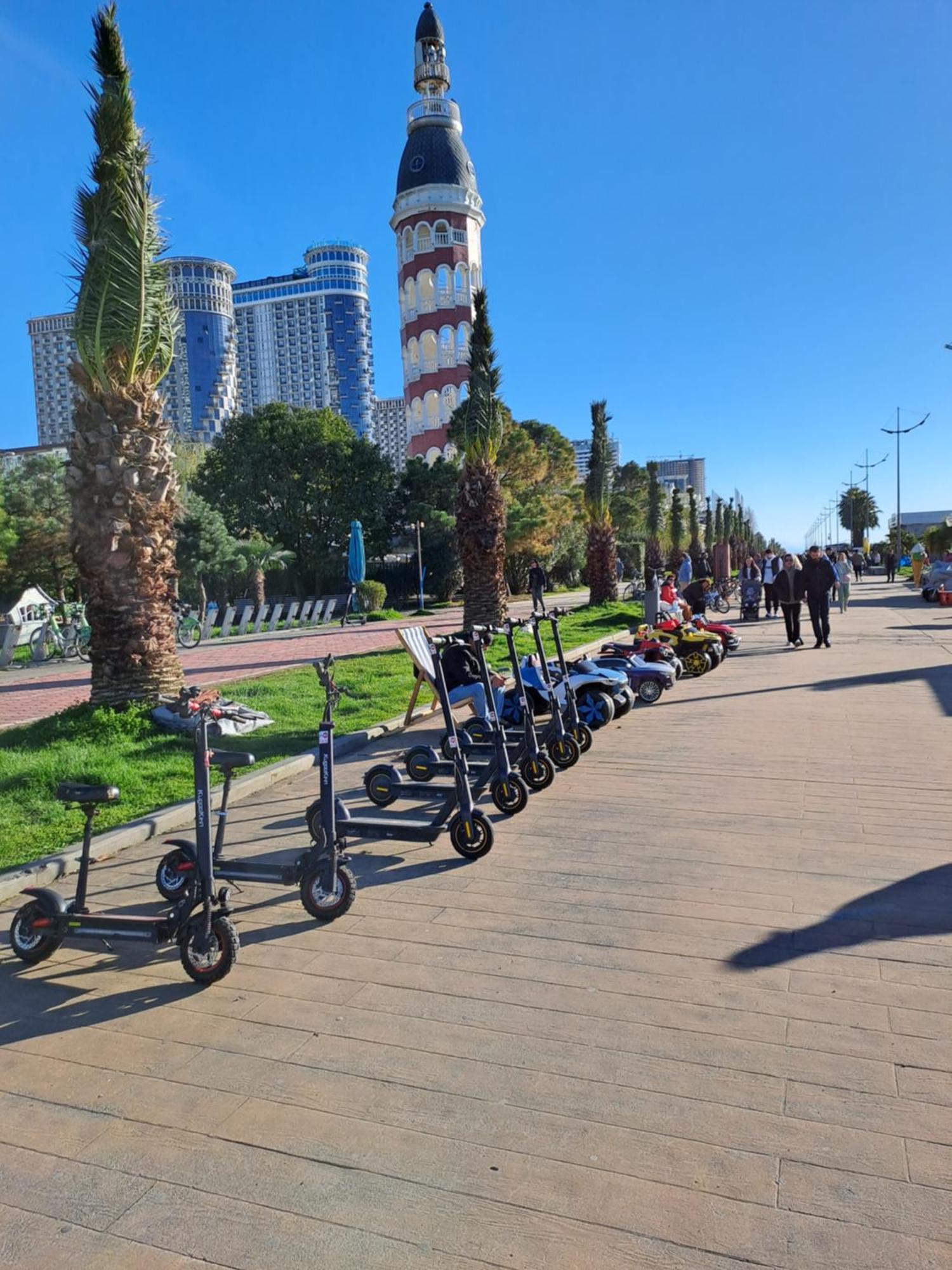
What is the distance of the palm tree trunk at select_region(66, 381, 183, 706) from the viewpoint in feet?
28.0

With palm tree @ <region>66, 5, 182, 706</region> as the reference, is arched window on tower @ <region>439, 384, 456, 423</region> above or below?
above

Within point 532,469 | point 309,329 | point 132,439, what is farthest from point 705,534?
point 309,329

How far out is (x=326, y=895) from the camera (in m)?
4.32

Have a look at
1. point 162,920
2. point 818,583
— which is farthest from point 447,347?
point 162,920

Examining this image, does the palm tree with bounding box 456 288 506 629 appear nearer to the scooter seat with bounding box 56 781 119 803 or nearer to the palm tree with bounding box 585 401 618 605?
the palm tree with bounding box 585 401 618 605

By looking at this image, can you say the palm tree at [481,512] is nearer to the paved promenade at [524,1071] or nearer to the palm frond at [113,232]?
the palm frond at [113,232]

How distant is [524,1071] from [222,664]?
43.5 feet

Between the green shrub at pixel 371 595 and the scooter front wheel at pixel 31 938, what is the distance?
86.5 ft

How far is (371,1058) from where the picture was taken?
10.2 ft

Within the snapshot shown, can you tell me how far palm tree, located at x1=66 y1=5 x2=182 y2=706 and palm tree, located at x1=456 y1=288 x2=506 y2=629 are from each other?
7998 millimetres

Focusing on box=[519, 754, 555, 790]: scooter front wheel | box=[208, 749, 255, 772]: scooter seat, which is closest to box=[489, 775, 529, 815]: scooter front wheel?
box=[519, 754, 555, 790]: scooter front wheel

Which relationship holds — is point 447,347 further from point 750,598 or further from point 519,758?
point 519,758

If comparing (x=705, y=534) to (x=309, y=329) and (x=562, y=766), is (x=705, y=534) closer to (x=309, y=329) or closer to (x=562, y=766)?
(x=562, y=766)

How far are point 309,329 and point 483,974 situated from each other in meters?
186
